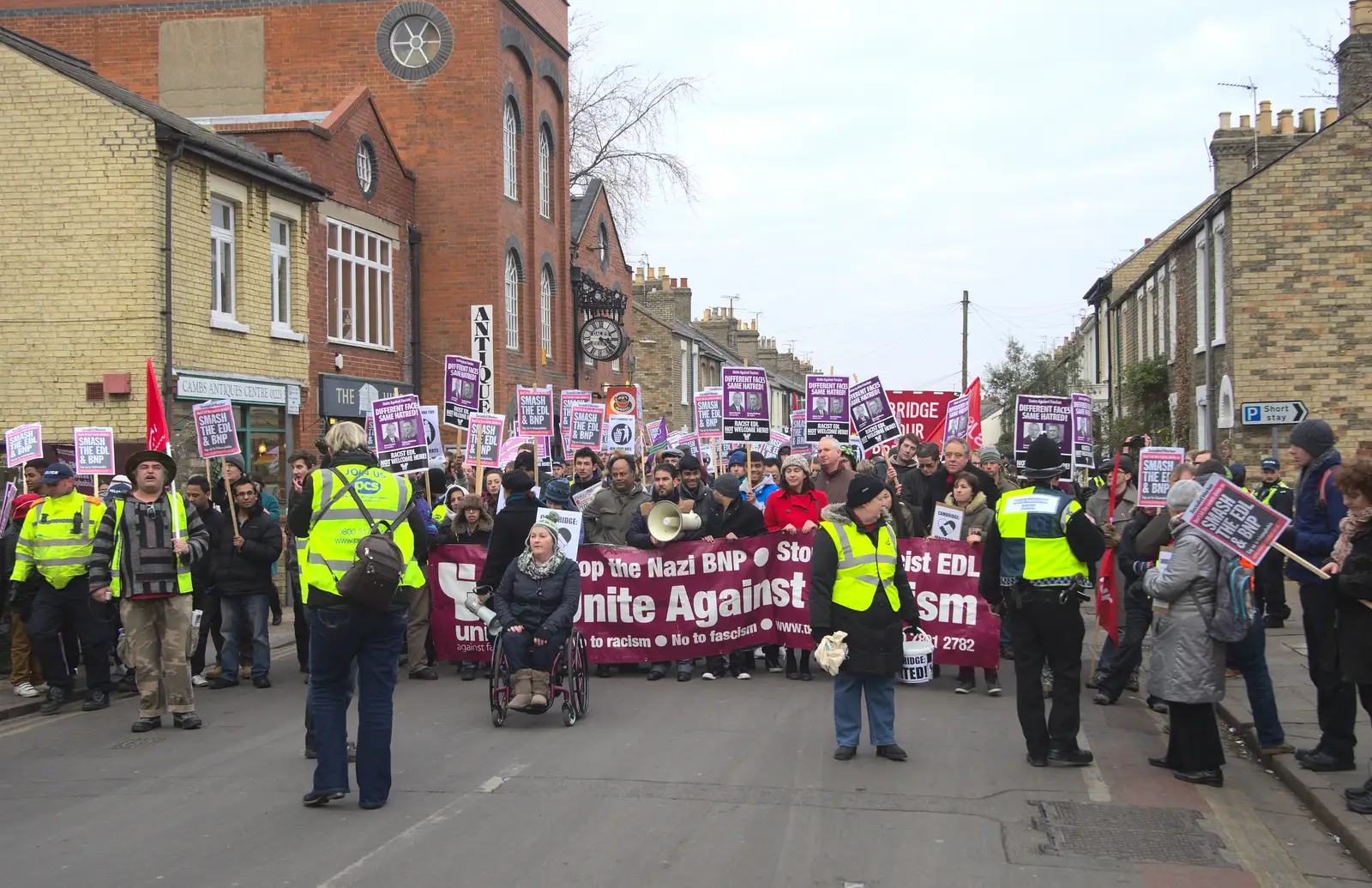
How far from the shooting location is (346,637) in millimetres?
7195

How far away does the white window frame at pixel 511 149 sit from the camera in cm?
3097

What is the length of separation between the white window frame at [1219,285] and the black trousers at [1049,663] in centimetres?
1802

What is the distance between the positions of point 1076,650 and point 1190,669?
2.50ft

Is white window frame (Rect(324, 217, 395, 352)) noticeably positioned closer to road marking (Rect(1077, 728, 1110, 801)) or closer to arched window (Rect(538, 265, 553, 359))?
arched window (Rect(538, 265, 553, 359))

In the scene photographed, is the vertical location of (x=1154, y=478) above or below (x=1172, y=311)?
below

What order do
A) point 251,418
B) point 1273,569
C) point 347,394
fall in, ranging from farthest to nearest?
1. point 347,394
2. point 251,418
3. point 1273,569

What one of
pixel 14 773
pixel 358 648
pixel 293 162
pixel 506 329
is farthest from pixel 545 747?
pixel 506 329

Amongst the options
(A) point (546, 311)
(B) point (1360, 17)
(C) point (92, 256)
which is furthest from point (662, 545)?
(A) point (546, 311)

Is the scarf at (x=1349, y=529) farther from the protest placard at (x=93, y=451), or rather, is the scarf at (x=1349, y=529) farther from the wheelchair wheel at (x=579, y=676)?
the protest placard at (x=93, y=451)

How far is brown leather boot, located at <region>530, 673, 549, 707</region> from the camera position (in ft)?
30.8

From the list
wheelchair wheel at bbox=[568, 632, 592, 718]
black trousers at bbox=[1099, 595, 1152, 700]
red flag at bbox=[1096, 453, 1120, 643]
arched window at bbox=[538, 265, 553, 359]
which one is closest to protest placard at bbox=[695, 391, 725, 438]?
red flag at bbox=[1096, 453, 1120, 643]

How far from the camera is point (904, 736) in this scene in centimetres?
921

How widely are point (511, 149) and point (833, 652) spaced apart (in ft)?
82.7

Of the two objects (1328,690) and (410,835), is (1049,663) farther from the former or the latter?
(410,835)
